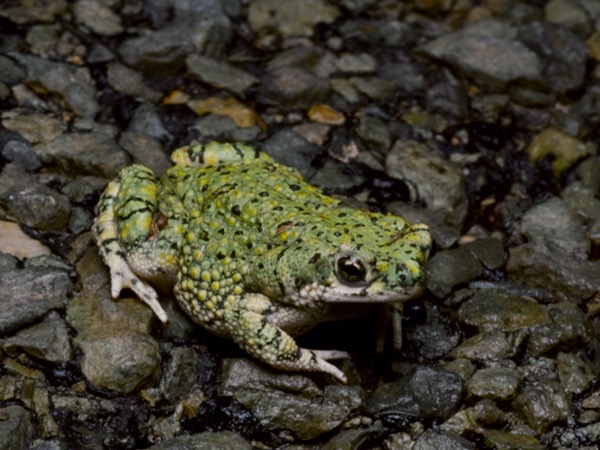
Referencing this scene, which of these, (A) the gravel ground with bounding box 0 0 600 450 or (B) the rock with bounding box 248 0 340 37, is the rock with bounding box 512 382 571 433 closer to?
(A) the gravel ground with bounding box 0 0 600 450

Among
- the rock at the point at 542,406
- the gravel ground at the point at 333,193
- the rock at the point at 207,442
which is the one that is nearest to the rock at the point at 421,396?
the gravel ground at the point at 333,193

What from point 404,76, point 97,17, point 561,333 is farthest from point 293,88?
point 561,333

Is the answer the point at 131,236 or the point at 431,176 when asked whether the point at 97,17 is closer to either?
the point at 131,236

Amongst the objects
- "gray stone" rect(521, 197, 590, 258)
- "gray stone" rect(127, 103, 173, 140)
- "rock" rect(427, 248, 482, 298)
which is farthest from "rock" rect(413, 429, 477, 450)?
"gray stone" rect(127, 103, 173, 140)

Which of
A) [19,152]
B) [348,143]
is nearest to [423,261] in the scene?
[348,143]

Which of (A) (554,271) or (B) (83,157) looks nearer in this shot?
(A) (554,271)
